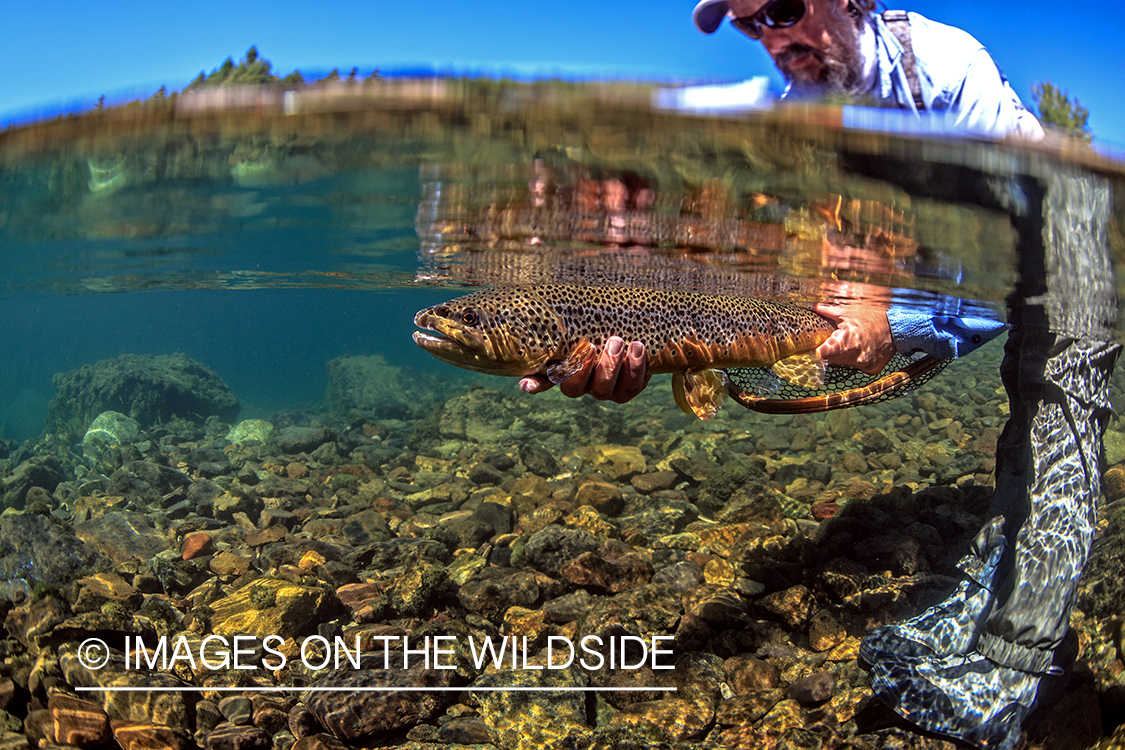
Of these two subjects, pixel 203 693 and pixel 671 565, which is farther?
pixel 671 565

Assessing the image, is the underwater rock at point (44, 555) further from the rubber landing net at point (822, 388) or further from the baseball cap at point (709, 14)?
the baseball cap at point (709, 14)

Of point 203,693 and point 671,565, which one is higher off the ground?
point 671,565

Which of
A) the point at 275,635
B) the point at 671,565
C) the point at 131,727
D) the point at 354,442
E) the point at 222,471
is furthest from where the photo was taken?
the point at 354,442

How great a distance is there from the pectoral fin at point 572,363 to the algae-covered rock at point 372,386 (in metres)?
15.9

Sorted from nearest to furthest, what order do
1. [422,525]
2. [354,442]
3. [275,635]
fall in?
1. [275,635]
2. [422,525]
3. [354,442]

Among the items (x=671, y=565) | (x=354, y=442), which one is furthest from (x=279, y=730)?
(x=354, y=442)

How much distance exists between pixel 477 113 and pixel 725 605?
15.3 ft

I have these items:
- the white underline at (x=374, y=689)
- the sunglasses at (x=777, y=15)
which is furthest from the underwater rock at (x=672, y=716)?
the sunglasses at (x=777, y=15)

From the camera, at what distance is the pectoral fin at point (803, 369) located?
4.45m

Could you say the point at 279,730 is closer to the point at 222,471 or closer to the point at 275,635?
the point at 275,635

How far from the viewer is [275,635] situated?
516cm

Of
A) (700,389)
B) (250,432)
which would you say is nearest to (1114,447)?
(700,389)

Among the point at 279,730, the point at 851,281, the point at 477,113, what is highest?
the point at 477,113

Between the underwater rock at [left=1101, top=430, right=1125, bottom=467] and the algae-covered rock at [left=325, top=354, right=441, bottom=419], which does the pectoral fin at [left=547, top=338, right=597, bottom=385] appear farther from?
the algae-covered rock at [left=325, top=354, right=441, bottom=419]
